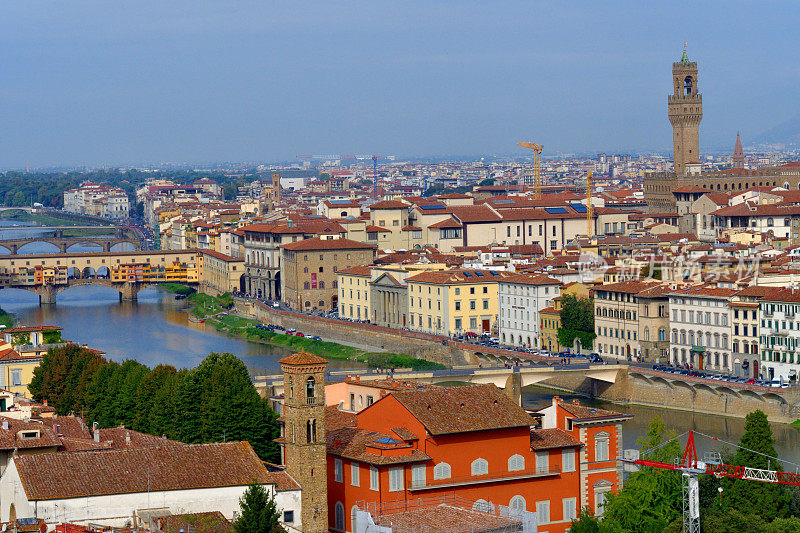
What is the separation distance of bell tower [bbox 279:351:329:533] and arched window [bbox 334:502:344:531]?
97 cm

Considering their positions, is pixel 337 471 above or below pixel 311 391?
below

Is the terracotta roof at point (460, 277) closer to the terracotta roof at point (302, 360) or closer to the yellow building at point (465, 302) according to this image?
the yellow building at point (465, 302)

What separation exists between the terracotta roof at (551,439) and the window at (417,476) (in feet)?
5.64

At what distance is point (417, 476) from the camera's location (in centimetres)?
2022

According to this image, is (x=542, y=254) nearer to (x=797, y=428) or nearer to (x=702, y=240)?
(x=702, y=240)

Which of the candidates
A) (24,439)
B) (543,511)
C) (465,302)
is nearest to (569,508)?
(543,511)

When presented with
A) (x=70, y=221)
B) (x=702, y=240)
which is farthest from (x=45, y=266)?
(x=70, y=221)

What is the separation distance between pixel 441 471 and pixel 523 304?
23573 millimetres

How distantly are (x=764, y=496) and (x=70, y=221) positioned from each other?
109 m

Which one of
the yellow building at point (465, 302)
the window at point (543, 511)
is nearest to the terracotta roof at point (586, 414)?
the window at point (543, 511)

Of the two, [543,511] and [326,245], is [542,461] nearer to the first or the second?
[543,511]

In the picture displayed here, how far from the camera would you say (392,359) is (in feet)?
144

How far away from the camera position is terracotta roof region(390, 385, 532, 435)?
2072cm

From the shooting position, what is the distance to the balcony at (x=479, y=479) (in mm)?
20219
